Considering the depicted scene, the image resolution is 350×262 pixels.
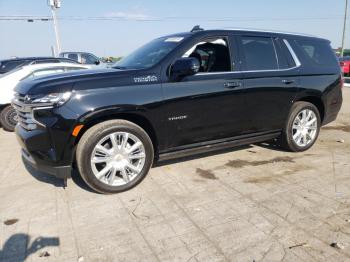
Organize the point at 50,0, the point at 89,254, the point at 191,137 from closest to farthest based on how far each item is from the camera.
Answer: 1. the point at 89,254
2. the point at 191,137
3. the point at 50,0

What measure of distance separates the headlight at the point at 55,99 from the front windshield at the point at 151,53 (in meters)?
1.09

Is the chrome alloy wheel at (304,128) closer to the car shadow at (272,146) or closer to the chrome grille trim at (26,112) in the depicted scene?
the car shadow at (272,146)

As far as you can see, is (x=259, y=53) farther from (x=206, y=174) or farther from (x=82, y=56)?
(x=82, y=56)

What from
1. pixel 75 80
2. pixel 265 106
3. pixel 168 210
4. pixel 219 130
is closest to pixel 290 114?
pixel 265 106

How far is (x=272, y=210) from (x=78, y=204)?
2075mm

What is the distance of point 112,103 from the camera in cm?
359

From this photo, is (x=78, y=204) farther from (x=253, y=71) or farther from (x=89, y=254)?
(x=253, y=71)

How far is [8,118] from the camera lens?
728 centimetres

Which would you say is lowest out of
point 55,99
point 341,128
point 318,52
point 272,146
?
point 341,128

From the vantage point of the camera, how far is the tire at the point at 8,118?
722 cm

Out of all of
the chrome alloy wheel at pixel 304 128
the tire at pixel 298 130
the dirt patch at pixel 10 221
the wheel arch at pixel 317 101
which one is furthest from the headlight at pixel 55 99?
the wheel arch at pixel 317 101

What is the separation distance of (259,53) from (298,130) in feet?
4.83

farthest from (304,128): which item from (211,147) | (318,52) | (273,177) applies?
(211,147)

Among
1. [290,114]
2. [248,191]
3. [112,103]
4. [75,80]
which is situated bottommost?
[248,191]
